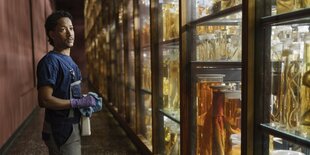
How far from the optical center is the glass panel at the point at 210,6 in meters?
2.11

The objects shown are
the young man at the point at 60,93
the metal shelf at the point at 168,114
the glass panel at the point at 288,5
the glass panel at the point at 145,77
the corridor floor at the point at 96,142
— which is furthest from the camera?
the corridor floor at the point at 96,142

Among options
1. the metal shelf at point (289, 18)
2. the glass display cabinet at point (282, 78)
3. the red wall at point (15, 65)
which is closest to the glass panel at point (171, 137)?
the glass display cabinet at point (282, 78)

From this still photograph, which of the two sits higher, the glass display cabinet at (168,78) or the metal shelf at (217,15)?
the metal shelf at (217,15)

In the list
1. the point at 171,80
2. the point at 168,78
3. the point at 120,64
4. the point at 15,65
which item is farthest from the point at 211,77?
the point at 15,65

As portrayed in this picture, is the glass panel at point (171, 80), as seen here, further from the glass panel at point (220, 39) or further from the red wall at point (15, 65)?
the red wall at point (15, 65)

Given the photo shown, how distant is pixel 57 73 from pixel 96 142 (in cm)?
361

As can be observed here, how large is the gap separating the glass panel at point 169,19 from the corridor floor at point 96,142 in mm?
1874

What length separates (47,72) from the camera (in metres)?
1.99

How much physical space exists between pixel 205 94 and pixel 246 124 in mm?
836

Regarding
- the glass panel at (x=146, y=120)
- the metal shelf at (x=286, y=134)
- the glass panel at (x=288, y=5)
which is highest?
the glass panel at (x=288, y=5)

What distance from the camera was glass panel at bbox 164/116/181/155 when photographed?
3248 millimetres

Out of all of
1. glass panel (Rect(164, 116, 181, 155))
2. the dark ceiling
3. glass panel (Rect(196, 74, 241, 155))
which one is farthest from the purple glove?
the dark ceiling

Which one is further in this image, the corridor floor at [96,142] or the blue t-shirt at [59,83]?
the corridor floor at [96,142]

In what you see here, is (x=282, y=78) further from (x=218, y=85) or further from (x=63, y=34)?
(x=63, y=34)
